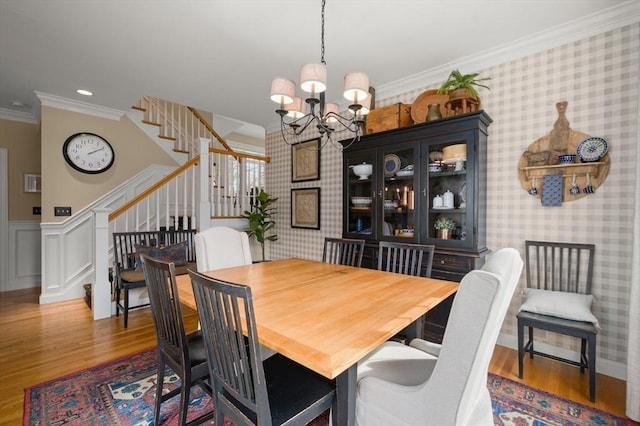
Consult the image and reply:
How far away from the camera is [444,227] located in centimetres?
256

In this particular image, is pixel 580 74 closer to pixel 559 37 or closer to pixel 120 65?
pixel 559 37

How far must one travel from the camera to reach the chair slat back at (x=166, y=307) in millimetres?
1324

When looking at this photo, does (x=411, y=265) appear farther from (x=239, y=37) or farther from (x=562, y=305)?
(x=239, y=37)

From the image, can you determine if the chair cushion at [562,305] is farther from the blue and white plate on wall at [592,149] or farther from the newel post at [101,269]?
the newel post at [101,269]

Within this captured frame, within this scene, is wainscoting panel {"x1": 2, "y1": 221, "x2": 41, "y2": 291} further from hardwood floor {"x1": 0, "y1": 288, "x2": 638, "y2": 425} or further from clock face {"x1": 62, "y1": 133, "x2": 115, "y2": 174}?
clock face {"x1": 62, "y1": 133, "x2": 115, "y2": 174}

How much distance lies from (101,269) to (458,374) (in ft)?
12.0

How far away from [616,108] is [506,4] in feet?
3.51

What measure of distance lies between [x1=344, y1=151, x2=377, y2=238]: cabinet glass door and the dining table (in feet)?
3.55

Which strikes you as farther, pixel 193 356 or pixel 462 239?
pixel 462 239

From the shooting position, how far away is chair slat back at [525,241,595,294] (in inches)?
84.4

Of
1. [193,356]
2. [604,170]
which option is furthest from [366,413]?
[604,170]

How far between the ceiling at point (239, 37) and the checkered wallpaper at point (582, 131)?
279 mm

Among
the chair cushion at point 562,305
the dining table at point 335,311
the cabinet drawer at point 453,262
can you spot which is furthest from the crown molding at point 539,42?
the dining table at point 335,311

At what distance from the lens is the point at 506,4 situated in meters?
1.96
